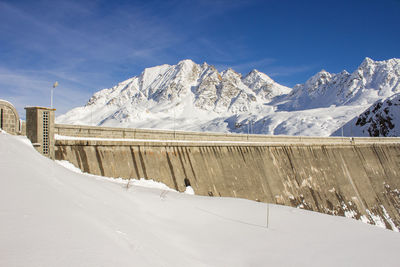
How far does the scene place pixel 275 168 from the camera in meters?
25.9

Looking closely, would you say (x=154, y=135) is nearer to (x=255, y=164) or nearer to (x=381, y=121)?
(x=255, y=164)

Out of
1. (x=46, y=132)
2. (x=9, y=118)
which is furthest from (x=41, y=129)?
(x=9, y=118)

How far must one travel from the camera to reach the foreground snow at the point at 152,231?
3861mm

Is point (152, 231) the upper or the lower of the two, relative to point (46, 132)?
lower

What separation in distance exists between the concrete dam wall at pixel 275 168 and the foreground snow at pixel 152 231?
18.3ft

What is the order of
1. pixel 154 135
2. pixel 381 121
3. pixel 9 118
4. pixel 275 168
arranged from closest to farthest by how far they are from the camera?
pixel 9 118 → pixel 154 135 → pixel 275 168 → pixel 381 121

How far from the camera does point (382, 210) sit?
31516mm

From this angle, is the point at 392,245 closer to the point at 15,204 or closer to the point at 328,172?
the point at 15,204

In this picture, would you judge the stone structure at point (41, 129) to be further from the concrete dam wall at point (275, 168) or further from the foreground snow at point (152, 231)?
the foreground snow at point (152, 231)

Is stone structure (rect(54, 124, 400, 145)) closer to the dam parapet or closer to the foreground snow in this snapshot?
the dam parapet

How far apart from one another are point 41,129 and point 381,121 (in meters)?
86.4

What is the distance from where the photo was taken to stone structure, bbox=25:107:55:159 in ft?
43.8

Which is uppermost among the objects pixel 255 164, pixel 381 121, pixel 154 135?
pixel 381 121

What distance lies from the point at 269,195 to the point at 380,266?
15658mm
